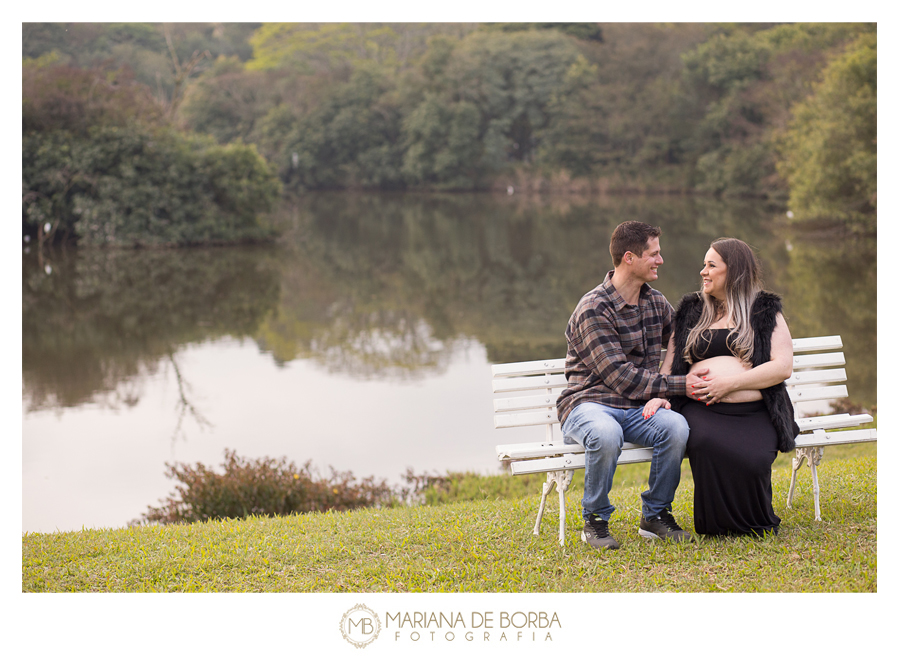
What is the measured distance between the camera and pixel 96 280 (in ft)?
62.5

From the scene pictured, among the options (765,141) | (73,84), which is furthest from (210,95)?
(765,141)

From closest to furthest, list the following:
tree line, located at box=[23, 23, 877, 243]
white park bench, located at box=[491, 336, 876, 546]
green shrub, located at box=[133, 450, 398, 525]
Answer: white park bench, located at box=[491, 336, 876, 546] < green shrub, located at box=[133, 450, 398, 525] < tree line, located at box=[23, 23, 877, 243]

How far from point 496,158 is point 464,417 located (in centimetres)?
4388

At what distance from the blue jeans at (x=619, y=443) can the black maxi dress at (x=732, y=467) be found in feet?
0.34

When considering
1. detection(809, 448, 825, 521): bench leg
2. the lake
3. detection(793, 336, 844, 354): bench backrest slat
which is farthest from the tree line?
detection(809, 448, 825, 521): bench leg

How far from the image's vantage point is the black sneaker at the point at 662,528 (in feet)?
13.5

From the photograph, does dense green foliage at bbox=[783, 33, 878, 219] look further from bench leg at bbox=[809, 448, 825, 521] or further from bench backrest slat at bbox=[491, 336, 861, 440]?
bench leg at bbox=[809, 448, 825, 521]

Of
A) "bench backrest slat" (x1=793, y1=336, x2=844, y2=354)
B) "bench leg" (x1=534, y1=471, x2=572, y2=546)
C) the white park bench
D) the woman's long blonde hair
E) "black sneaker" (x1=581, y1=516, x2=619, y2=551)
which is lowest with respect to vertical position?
"black sneaker" (x1=581, y1=516, x2=619, y2=551)

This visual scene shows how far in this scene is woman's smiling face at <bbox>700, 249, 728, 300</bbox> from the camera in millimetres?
4211

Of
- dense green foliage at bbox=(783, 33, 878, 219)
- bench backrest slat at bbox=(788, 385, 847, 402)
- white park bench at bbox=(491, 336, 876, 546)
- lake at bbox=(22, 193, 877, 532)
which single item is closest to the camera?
white park bench at bbox=(491, 336, 876, 546)

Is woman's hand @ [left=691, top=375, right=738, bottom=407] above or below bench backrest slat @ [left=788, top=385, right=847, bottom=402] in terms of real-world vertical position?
above
